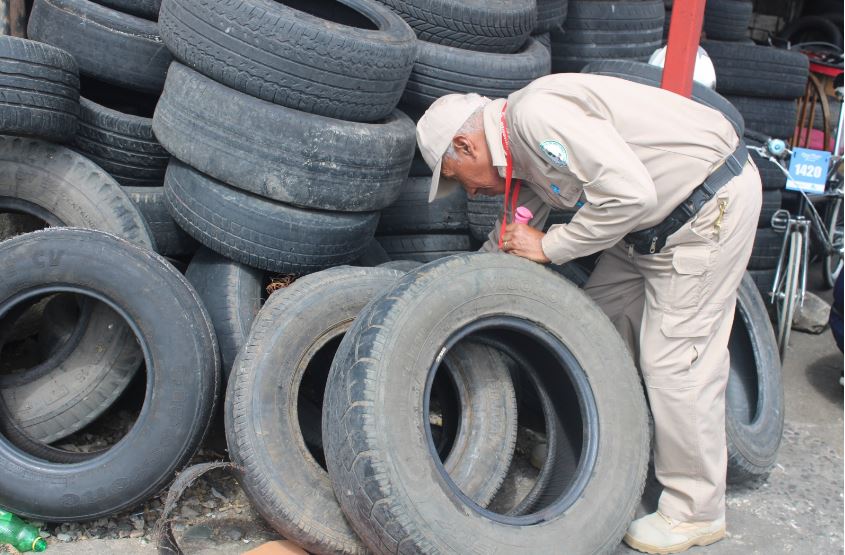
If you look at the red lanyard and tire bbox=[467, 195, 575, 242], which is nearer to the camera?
the red lanyard

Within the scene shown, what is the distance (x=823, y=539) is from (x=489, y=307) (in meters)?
1.86

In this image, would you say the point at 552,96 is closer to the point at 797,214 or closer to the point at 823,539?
the point at 823,539

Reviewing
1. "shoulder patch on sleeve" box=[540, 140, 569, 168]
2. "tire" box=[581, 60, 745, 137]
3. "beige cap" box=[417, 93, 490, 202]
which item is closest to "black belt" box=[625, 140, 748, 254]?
"shoulder patch on sleeve" box=[540, 140, 569, 168]

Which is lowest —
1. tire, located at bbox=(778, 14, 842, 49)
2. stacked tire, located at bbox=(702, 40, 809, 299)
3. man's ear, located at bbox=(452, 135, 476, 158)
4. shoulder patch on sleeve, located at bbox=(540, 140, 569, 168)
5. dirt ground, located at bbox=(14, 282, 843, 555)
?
dirt ground, located at bbox=(14, 282, 843, 555)

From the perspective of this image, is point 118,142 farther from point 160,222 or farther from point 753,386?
point 753,386

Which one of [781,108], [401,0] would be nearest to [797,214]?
[781,108]

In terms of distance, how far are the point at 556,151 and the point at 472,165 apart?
368mm

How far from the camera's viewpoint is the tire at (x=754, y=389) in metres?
4.07

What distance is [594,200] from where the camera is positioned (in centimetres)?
306

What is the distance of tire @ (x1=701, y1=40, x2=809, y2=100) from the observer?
591cm

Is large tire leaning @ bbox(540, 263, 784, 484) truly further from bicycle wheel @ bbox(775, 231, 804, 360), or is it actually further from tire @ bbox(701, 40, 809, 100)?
tire @ bbox(701, 40, 809, 100)

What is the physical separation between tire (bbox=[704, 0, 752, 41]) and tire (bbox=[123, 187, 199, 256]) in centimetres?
419

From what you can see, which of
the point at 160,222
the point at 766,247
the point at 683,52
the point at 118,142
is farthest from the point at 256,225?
the point at 766,247

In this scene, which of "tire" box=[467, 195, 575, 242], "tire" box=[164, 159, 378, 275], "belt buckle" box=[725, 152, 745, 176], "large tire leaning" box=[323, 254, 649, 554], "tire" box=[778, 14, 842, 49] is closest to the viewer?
"large tire leaning" box=[323, 254, 649, 554]
